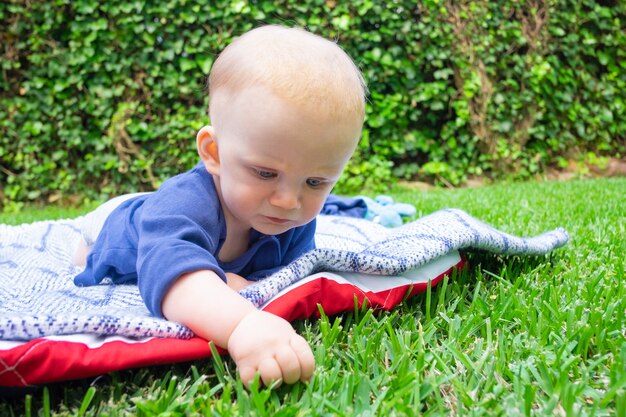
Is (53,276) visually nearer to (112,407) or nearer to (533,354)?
(112,407)

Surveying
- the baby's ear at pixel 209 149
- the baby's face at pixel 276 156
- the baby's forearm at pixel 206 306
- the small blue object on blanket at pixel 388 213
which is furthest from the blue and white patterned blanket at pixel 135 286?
the small blue object on blanket at pixel 388 213

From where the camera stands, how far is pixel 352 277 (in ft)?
4.34

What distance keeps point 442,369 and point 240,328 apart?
0.36m

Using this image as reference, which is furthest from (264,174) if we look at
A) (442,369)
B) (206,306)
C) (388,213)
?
(388,213)

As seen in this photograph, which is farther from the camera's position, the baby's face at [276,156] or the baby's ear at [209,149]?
the baby's ear at [209,149]

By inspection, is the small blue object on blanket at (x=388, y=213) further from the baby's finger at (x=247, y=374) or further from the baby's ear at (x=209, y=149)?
the baby's finger at (x=247, y=374)

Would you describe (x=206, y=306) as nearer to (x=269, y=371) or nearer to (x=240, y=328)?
(x=240, y=328)

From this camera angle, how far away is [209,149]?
138 centimetres

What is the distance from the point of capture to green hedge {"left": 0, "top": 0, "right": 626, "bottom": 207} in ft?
15.2

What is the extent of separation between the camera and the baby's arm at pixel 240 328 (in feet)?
2.93

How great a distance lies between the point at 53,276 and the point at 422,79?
4144mm

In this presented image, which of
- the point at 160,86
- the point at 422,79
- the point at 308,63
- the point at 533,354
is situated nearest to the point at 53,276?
the point at 308,63

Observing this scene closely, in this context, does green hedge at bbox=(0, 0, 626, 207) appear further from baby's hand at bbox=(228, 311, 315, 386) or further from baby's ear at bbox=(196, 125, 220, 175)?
baby's hand at bbox=(228, 311, 315, 386)

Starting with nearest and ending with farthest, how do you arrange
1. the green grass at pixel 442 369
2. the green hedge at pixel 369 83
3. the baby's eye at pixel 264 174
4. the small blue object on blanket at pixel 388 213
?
the green grass at pixel 442 369 < the baby's eye at pixel 264 174 < the small blue object on blanket at pixel 388 213 < the green hedge at pixel 369 83
